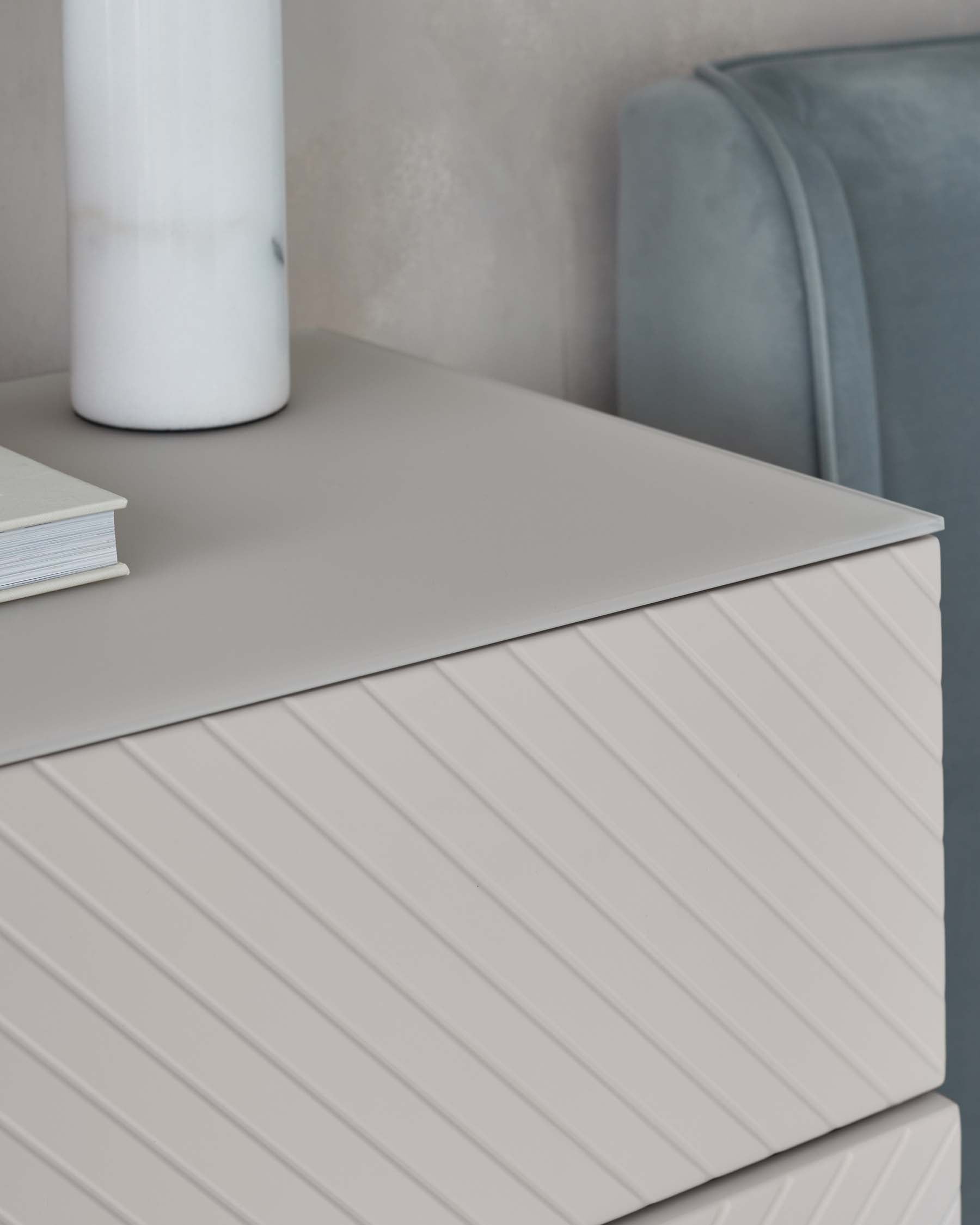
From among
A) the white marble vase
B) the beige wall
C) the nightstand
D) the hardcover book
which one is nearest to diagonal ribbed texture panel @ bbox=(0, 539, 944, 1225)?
the nightstand

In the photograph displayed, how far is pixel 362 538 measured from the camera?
669mm

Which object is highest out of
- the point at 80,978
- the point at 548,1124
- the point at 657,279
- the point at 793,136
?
the point at 793,136

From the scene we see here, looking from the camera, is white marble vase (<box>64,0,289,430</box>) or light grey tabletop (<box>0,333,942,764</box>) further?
white marble vase (<box>64,0,289,430</box>)

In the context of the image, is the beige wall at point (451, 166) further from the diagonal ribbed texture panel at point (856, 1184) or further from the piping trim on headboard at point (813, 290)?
the diagonal ribbed texture panel at point (856, 1184)

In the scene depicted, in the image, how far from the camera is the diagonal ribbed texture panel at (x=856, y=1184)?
69 centimetres

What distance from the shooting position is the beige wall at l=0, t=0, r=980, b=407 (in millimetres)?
984

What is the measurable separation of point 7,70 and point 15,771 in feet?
1.96

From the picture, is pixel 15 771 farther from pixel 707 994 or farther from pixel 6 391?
pixel 6 391

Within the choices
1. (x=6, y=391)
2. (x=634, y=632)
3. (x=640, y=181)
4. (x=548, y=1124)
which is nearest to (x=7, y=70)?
(x=6, y=391)

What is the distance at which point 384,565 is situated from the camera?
638 millimetres

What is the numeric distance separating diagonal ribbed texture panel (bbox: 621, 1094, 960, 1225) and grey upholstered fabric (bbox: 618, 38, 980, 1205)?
350mm

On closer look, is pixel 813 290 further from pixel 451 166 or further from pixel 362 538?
pixel 362 538

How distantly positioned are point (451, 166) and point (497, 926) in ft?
2.20

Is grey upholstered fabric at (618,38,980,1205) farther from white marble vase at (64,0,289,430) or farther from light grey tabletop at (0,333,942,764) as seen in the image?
white marble vase at (64,0,289,430)
